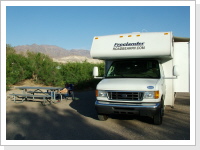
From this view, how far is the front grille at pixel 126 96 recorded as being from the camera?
6.78m

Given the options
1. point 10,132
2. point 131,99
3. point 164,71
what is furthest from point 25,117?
point 164,71

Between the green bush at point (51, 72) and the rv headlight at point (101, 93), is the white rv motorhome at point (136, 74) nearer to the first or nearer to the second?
the rv headlight at point (101, 93)

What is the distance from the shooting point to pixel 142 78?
7.45 m

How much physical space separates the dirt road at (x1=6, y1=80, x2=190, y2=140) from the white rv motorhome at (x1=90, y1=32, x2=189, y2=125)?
47 centimetres

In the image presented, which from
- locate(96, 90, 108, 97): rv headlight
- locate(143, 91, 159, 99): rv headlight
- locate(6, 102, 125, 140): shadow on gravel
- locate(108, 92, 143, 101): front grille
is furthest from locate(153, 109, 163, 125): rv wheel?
locate(96, 90, 108, 97): rv headlight

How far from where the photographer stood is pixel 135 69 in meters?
7.92

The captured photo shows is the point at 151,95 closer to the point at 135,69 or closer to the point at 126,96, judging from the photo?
the point at 126,96

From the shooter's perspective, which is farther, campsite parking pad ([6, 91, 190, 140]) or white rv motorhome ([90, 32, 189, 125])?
white rv motorhome ([90, 32, 189, 125])

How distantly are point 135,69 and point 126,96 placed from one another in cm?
139

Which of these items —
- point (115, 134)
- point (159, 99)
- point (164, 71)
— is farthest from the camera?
point (164, 71)

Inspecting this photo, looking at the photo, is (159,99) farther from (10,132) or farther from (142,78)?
(10,132)

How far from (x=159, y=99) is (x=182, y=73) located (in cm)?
315

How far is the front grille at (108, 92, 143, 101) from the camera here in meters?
6.78

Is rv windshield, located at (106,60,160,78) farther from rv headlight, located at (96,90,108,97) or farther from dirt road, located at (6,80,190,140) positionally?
dirt road, located at (6,80,190,140)
